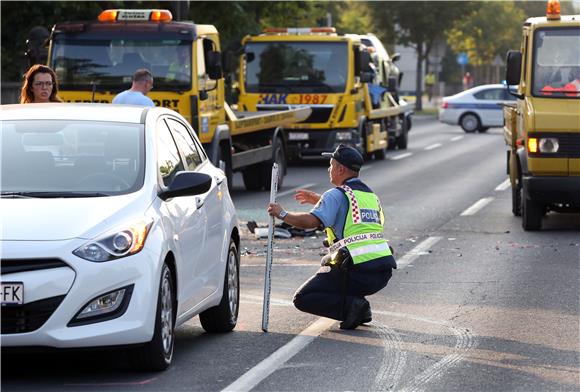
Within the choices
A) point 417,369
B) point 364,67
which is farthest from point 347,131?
point 417,369

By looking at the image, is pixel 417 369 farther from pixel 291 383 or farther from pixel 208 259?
Answer: pixel 208 259

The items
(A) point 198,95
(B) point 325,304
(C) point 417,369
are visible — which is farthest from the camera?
(A) point 198,95

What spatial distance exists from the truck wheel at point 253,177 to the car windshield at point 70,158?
15.2 m

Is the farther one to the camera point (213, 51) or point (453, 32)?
point (453, 32)

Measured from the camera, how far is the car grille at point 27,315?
754cm

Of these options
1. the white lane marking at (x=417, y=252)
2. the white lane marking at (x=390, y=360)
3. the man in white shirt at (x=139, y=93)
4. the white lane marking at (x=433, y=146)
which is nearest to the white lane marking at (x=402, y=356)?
the white lane marking at (x=390, y=360)

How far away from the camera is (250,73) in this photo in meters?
29.8

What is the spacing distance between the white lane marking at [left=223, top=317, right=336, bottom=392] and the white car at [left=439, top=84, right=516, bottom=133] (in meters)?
39.0

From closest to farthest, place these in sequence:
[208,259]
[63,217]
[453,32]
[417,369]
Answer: [63,217] → [417,369] → [208,259] → [453,32]

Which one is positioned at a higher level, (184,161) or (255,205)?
(184,161)

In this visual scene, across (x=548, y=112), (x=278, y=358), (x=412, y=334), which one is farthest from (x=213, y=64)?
(x=278, y=358)

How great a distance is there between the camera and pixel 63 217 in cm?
785

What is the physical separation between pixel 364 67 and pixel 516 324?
19.2 metres

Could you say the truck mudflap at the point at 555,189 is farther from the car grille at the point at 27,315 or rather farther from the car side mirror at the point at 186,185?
the car grille at the point at 27,315
